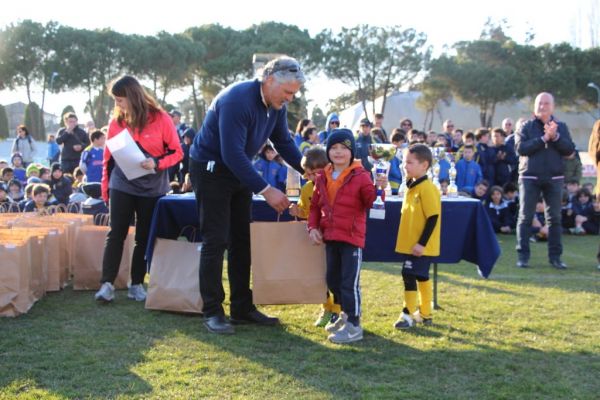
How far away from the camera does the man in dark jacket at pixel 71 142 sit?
1089 centimetres

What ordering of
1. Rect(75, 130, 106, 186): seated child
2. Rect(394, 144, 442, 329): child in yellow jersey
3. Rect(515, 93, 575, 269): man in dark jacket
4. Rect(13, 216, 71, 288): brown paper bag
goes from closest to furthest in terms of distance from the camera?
Rect(394, 144, 442, 329): child in yellow jersey
Rect(13, 216, 71, 288): brown paper bag
Rect(515, 93, 575, 269): man in dark jacket
Rect(75, 130, 106, 186): seated child

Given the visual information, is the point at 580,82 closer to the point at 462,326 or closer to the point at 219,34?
the point at 219,34

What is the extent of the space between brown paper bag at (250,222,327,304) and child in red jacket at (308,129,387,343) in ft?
0.38

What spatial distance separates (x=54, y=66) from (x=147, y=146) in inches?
1235

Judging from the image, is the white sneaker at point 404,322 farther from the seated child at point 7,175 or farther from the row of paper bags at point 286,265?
the seated child at point 7,175

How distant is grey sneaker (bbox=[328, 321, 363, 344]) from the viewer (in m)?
3.75

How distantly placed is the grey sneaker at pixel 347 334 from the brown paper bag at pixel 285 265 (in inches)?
10.3

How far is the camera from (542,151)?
21.0ft

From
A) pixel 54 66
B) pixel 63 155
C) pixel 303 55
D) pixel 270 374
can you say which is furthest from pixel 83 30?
pixel 270 374

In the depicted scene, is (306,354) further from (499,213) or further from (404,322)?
(499,213)

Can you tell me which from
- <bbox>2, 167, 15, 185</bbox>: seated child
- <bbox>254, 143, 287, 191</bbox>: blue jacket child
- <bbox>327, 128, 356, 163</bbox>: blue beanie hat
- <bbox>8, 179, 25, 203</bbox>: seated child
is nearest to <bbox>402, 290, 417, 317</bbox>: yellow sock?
<bbox>327, 128, 356, 163</bbox>: blue beanie hat

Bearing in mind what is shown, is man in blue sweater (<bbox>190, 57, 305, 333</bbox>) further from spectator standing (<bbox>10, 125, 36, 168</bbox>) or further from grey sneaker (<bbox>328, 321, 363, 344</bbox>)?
spectator standing (<bbox>10, 125, 36, 168</bbox>)

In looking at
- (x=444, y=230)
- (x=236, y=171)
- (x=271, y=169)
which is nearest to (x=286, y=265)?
(x=236, y=171)

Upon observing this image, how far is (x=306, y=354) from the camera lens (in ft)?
11.6
